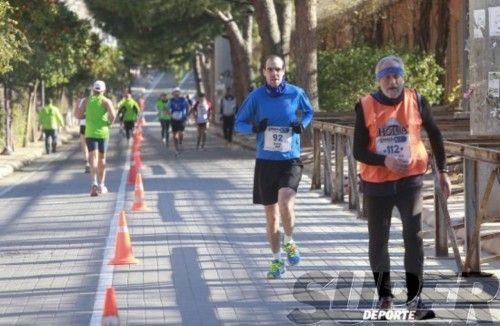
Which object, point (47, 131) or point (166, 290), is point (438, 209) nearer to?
point (166, 290)

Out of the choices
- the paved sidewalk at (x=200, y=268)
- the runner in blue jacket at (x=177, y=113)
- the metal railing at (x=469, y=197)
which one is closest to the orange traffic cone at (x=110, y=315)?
the paved sidewalk at (x=200, y=268)

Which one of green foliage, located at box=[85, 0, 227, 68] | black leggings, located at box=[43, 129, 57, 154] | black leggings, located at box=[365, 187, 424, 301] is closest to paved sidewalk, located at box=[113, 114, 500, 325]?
black leggings, located at box=[365, 187, 424, 301]

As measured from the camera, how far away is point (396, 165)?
9062mm

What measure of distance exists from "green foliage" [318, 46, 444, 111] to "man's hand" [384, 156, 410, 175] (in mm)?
22582

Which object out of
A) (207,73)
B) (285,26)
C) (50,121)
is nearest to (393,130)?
(285,26)

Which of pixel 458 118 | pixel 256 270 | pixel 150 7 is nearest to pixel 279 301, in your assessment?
pixel 256 270

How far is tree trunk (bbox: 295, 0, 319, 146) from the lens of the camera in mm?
31469

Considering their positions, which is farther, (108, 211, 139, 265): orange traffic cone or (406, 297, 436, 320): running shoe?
(108, 211, 139, 265): orange traffic cone

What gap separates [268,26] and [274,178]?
25705mm

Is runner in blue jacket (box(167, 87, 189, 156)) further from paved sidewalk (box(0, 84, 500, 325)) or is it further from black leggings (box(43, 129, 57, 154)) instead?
paved sidewalk (box(0, 84, 500, 325))

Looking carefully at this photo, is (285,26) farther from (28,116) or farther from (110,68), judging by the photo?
(110,68)

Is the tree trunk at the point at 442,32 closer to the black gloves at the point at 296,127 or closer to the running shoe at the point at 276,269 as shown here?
the black gloves at the point at 296,127

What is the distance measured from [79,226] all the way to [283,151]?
5.76 metres

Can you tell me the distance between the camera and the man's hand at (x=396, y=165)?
356 inches
